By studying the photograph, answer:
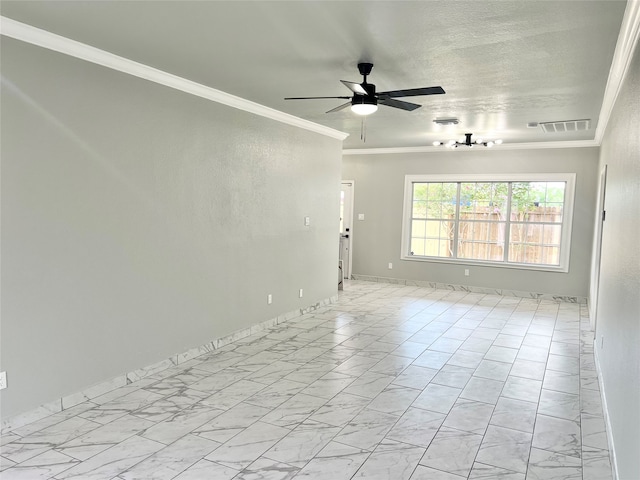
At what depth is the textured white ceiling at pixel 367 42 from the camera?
2.52 metres

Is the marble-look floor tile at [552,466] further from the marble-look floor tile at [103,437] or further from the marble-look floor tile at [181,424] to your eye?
the marble-look floor tile at [103,437]

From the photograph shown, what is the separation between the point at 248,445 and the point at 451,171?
6.43 metres

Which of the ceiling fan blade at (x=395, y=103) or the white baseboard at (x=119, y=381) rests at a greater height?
the ceiling fan blade at (x=395, y=103)

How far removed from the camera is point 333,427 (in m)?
3.00

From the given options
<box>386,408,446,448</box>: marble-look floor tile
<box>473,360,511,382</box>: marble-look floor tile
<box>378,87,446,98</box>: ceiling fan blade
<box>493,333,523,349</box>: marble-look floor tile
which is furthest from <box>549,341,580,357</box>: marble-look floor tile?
<box>378,87,446,98</box>: ceiling fan blade

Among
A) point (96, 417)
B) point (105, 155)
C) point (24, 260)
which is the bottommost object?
point (96, 417)

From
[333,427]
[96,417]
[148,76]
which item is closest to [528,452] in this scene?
[333,427]

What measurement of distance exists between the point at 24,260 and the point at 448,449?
9.42ft

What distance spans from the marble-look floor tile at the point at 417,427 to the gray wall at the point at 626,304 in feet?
3.34

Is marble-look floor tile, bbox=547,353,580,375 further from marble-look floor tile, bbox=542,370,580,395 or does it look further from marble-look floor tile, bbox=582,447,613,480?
marble-look floor tile, bbox=582,447,613,480

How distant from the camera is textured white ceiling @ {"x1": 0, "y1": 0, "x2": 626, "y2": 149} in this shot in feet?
8.28

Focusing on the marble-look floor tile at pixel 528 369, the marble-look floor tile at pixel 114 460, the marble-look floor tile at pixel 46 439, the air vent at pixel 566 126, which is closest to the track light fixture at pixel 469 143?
the air vent at pixel 566 126

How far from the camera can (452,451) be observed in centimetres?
273

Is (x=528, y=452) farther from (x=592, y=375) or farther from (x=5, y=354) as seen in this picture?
(x=5, y=354)
